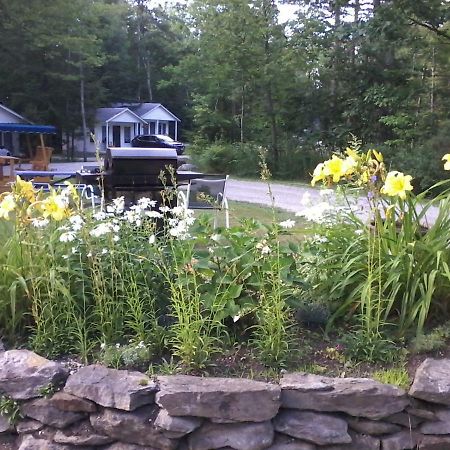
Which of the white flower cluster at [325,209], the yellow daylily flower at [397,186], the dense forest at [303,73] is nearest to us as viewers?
the yellow daylily flower at [397,186]

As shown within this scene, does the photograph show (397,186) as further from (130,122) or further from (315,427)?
(130,122)

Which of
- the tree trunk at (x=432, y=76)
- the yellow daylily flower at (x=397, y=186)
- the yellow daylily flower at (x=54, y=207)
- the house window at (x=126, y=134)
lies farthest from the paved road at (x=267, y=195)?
the house window at (x=126, y=134)

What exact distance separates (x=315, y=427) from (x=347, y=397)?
0.53ft

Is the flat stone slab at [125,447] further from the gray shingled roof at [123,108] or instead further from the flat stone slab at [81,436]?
the gray shingled roof at [123,108]

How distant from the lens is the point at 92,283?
9.18 ft

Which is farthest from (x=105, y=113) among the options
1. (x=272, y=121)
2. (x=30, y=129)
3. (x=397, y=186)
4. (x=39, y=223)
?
(x=397, y=186)

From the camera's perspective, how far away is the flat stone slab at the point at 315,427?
86.8 inches

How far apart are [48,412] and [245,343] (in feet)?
2.88

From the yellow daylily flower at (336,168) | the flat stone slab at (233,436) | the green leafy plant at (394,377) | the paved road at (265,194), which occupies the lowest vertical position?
the paved road at (265,194)

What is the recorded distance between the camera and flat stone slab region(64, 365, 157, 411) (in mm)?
2223

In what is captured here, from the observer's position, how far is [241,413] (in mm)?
2186

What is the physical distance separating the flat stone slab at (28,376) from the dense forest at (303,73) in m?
12.3

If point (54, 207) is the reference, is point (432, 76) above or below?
above

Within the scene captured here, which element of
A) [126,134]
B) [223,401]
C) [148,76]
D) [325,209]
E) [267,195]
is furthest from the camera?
[148,76]
